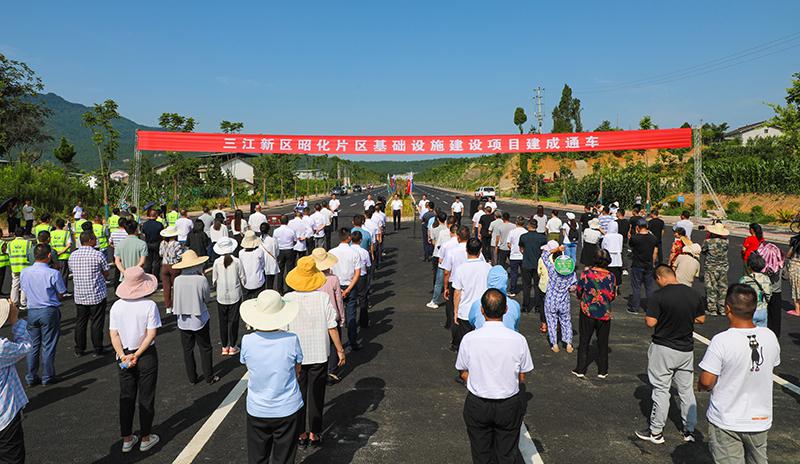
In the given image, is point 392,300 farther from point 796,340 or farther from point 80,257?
point 796,340

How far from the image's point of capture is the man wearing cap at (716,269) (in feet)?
29.8

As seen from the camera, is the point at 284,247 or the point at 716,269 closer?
the point at 716,269

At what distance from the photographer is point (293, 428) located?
3648mm

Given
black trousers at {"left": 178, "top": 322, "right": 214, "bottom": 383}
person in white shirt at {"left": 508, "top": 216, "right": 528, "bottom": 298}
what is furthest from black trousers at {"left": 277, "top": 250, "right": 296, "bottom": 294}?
person in white shirt at {"left": 508, "top": 216, "right": 528, "bottom": 298}

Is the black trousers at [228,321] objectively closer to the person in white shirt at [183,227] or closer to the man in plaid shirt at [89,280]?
the man in plaid shirt at [89,280]

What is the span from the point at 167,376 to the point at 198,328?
44.6 inches

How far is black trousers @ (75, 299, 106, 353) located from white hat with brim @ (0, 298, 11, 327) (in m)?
3.41

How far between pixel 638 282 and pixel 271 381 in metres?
8.27

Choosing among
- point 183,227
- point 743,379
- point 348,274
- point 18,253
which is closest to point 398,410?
point 348,274

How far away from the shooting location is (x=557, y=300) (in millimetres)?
7125

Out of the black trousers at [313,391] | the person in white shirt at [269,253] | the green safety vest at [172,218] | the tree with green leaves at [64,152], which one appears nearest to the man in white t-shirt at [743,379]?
the black trousers at [313,391]

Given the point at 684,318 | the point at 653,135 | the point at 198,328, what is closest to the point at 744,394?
the point at 684,318

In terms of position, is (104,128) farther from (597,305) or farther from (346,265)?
(597,305)

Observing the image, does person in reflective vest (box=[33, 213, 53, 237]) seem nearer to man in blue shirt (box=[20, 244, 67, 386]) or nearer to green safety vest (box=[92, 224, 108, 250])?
green safety vest (box=[92, 224, 108, 250])
